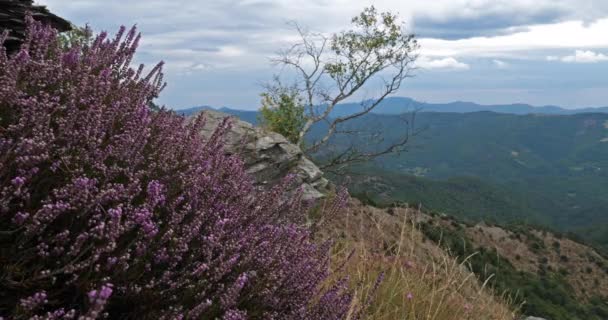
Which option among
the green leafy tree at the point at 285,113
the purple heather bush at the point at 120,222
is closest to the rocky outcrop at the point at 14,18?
the purple heather bush at the point at 120,222

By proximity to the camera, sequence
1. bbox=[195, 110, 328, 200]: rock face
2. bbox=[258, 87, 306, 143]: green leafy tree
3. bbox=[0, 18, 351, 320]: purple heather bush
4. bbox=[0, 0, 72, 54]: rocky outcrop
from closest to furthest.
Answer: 1. bbox=[0, 18, 351, 320]: purple heather bush
2. bbox=[0, 0, 72, 54]: rocky outcrop
3. bbox=[195, 110, 328, 200]: rock face
4. bbox=[258, 87, 306, 143]: green leafy tree

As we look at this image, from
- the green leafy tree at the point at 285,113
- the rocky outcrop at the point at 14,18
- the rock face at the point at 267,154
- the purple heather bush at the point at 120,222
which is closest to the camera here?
the purple heather bush at the point at 120,222

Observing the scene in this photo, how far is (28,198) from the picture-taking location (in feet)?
6.03

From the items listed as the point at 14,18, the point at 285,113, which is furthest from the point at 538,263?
the point at 14,18

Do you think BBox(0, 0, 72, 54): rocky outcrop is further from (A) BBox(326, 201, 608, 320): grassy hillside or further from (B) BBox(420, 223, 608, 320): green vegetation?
(B) BBox(420, 223, 608, 320): green vegetation

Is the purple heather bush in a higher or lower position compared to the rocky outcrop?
lower

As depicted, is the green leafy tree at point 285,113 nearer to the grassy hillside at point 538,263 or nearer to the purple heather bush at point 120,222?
the grassy hillside at point 538,263

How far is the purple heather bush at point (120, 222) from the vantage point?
5.90 ft

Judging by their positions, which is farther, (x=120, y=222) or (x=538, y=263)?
(x=538, y=263)

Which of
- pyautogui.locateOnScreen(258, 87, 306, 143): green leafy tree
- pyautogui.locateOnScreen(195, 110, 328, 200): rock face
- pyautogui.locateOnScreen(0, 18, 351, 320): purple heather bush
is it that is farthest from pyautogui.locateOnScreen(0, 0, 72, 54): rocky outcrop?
pyautogui.locateOnScreen(258, 87, 306, 143): green leafy tree

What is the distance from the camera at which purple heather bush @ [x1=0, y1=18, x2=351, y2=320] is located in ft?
5.90

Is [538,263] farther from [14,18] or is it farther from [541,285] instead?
[14,18]

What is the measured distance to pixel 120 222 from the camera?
214cm

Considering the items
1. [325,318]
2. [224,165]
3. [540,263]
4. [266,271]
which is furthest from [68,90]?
[540,263]
